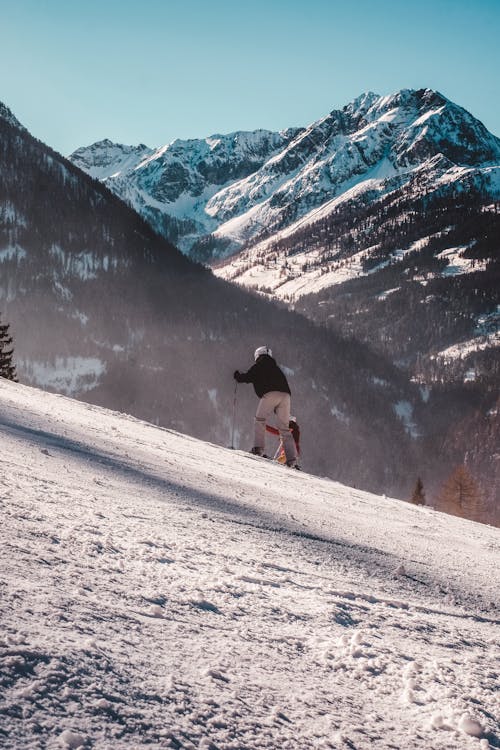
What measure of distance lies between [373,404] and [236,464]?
18476cm

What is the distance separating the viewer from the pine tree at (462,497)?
191ft

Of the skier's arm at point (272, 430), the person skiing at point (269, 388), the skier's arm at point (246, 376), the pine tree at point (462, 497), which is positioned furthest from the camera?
the pine tree at point (462, 497)

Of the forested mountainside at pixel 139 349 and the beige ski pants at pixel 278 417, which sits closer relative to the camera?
the beige ski pants at pixel 278 417

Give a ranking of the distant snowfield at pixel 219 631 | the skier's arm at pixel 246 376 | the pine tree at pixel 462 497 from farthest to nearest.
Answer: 1. the pine tree at pixel 462 497
2. the skier's arm at pixel 246 376
3. the distant snowfield at pixel 219 631

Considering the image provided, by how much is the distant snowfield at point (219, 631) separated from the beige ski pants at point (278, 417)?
7115 mm

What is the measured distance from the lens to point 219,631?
6.37 ft

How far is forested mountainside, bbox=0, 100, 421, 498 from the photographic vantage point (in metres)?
152

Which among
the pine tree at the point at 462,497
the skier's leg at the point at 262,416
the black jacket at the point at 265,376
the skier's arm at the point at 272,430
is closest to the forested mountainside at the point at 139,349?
the pine tree at the point at 462,497

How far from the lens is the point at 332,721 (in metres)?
1.52

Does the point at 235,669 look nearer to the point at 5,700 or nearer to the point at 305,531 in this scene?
the point at 5,700

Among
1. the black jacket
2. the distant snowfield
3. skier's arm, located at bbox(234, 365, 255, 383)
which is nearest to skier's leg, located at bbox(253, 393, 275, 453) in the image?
the black jacket

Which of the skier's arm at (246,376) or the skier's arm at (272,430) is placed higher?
the skier's arm at (246,376)

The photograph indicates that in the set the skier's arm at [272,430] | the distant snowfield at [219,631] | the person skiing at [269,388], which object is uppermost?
the person skiing at [269,388]

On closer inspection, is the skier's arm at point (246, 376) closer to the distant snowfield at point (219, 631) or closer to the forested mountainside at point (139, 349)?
the distant snowfield at point (219, 631)
